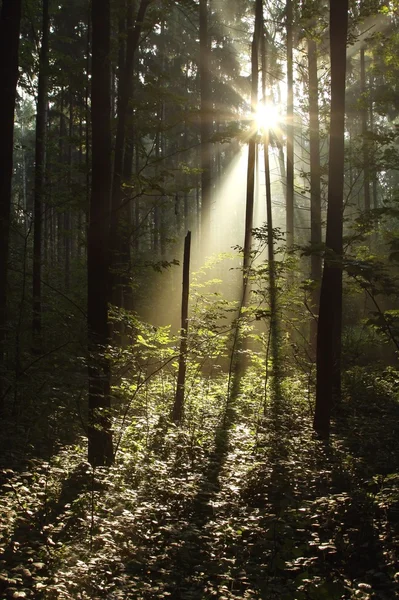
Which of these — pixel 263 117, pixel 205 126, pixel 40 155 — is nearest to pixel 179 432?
pixel 40 155

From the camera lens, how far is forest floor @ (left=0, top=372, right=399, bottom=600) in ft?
13.4

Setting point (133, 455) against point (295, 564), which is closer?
point (295, 564)

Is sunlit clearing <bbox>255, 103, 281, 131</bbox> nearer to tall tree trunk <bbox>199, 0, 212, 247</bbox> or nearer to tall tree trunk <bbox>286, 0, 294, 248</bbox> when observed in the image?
tall tree trunk <bbox>286, 0, 294, 248</bbox>

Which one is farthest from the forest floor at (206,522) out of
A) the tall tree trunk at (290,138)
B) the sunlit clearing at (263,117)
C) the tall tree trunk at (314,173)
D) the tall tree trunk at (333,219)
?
the tall tree trunk at (290,138)

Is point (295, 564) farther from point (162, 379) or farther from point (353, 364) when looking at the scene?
point (353, 364)

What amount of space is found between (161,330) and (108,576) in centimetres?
487

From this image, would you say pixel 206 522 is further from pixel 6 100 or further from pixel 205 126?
pixel 205 126

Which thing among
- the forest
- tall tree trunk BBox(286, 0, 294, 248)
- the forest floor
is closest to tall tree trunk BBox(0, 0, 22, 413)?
the forest

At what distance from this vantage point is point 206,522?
212 inches

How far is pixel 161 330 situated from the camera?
8.79 metres

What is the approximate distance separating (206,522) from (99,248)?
403cm

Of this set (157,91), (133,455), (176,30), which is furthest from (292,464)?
(176,30)

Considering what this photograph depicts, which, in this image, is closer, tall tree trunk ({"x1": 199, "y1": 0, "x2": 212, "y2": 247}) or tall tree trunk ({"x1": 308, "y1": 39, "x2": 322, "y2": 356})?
tall tree trunk ({"x1": 308, "y1": 39, "x2": 322, "y2": 356})

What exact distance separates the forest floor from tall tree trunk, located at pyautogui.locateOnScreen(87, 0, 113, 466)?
504mm
